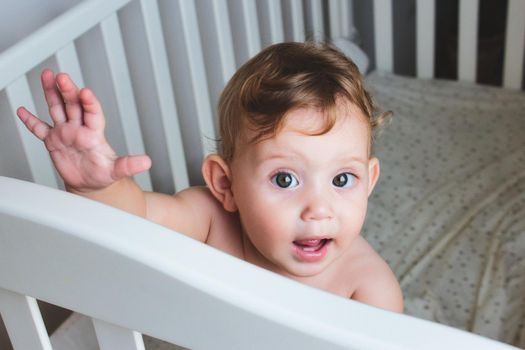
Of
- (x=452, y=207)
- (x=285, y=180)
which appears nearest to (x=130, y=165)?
(x=285, y=180)

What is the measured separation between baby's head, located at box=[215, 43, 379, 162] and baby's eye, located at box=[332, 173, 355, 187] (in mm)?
58

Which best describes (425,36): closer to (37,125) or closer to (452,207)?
(452,207)

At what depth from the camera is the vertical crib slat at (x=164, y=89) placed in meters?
1.17

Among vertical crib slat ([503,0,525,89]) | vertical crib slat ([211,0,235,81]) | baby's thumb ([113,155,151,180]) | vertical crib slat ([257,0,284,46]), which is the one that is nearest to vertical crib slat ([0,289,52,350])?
baby's thumb ([113,155,151,180])

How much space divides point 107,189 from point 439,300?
0.65 metres

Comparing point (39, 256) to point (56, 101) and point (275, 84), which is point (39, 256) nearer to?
point (56, 101)

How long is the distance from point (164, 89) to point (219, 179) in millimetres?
310

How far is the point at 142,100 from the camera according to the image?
1.26 meters

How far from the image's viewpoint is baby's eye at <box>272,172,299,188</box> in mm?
818

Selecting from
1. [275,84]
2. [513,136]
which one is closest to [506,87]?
[513,136]

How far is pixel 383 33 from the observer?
1854 mm

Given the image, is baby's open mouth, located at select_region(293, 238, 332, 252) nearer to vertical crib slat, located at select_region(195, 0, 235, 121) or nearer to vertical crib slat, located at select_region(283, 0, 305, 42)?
vertical crib slat, located at select_region(195, 0, 235, 121)

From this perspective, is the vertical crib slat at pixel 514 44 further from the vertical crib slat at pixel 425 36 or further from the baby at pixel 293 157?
the baby at pixel 293 157

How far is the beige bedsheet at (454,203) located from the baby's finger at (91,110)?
0.68 metres
